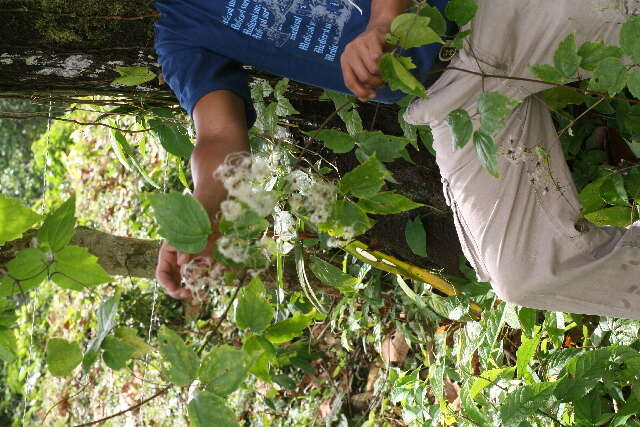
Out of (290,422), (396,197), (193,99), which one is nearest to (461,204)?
(396,197)

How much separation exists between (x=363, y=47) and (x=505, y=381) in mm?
1068

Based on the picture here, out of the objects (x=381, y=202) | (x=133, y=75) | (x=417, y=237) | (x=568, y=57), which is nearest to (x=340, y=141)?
(x=381, y=202)

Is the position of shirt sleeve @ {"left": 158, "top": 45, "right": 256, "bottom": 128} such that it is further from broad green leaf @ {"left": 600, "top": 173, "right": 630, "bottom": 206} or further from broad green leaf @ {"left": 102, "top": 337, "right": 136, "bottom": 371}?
broad green leaf @ {"left": 600, "top": 173, "right": 630, "bottom": 206}

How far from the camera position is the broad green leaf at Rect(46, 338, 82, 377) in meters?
0.87

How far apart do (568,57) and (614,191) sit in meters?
0.55

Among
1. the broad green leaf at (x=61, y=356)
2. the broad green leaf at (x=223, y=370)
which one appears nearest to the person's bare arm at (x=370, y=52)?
the broad green leaf at (x=223, y=370)

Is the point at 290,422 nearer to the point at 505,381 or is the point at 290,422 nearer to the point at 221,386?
the point at 505,381

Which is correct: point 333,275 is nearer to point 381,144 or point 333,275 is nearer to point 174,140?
point 381,144

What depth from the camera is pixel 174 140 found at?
64.9 inches

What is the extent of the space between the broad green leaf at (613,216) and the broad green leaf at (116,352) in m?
1.06

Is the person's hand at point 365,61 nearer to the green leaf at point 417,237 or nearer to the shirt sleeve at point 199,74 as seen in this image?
the shirt sleeve at point 199,74

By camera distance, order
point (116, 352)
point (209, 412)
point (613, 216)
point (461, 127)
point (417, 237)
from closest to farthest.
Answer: point (209, 412) < point (116, 352) < point (461, 127) < point (613, 216) < point (417, 237)

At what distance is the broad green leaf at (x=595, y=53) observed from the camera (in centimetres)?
102

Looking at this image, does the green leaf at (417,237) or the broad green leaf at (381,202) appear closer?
the broad green leaf at (381,202)
